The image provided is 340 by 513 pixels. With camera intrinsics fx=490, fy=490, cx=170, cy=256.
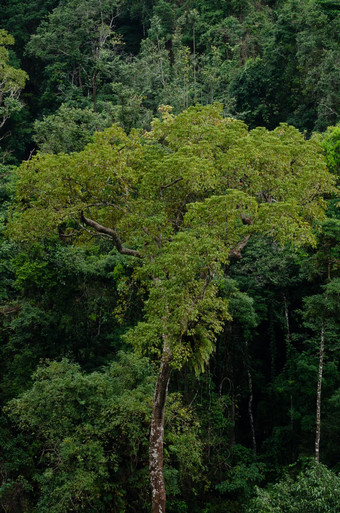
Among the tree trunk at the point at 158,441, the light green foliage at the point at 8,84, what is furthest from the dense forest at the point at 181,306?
the light green foliage at the point at 8,84

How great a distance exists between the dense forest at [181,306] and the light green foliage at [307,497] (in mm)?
33

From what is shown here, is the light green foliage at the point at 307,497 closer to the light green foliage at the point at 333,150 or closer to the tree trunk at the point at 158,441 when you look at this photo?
the tree trunk at the point at 158,441

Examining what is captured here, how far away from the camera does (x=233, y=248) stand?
10008mm

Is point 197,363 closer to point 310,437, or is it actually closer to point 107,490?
point 107,490

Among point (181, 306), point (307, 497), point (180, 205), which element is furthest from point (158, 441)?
point (180, 205)

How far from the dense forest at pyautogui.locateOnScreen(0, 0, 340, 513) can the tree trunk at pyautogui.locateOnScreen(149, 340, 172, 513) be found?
0.10ft

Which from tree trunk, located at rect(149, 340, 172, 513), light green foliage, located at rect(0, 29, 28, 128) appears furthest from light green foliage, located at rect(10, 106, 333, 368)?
light green foliage, located at rect(0, 29, 28, 128)

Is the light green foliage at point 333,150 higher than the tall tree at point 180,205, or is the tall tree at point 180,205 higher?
the tall tree at point 180,205

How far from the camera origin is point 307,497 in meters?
7.96

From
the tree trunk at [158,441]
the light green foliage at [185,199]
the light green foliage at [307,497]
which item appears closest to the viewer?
the light green foliage at [307,497]

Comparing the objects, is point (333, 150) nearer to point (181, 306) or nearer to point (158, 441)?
point (181, 306)

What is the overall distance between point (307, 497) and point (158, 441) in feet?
8.89

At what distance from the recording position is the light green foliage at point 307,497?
303 inches

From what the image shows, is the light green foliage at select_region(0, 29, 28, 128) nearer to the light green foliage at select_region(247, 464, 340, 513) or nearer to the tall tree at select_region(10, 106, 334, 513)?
the tall tree at select_region(10, 106, 334, 513)
